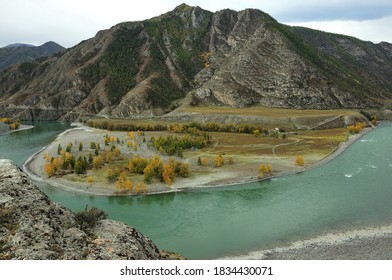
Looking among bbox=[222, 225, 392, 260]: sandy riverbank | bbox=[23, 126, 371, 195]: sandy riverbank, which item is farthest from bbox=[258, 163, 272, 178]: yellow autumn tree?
bbox=[222, 225, 392, 260]: sandy riverbank

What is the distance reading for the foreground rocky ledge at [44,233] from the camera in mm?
17156

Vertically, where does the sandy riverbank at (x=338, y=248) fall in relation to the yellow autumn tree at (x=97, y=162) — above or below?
below

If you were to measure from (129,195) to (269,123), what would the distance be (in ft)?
352

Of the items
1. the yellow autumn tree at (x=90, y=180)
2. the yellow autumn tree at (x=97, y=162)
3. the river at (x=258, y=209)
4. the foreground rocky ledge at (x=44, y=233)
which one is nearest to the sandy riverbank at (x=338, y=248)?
the river at (x=258, y=209)

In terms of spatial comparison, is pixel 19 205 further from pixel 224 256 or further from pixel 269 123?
pixel 269 123

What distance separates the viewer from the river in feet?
172

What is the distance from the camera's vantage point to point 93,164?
95250 millimetres

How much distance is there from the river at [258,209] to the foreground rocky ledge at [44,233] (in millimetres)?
28163

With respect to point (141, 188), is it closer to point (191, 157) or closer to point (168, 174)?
point (168, 174)

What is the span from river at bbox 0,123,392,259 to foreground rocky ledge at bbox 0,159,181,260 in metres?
28.2

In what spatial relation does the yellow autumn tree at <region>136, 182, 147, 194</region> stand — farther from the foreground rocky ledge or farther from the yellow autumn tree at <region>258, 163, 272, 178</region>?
the foreground rocky ledge

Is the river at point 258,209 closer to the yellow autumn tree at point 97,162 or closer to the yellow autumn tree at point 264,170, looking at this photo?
the yellow autumn tree at point 264,170

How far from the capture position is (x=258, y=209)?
65688 millimetres

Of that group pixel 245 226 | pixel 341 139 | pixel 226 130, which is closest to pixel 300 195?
pixel 245 226
